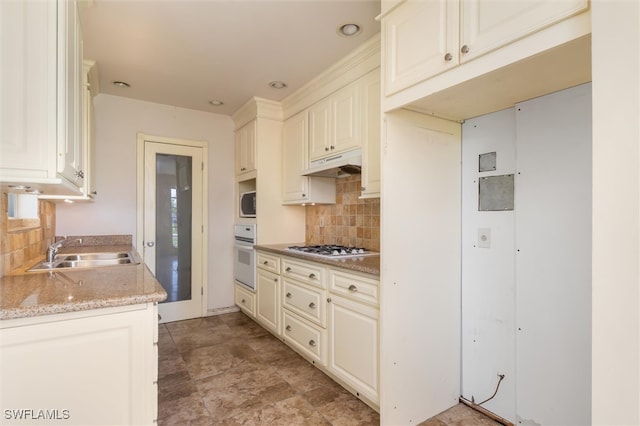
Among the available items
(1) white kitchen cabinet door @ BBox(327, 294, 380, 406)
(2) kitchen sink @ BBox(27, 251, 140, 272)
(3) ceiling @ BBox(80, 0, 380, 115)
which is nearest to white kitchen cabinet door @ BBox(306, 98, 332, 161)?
(3) ceiling @ BBox(80, 0, 380, 115)

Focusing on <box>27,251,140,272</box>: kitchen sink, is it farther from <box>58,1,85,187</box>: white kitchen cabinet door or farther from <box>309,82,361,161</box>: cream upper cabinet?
<box>309,82,361,161</box>: cream upper cabinet

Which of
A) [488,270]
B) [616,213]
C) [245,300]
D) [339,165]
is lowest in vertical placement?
[245,300]

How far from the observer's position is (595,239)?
92cm

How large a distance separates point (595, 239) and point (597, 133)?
0.97ft

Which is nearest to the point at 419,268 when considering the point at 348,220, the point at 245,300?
the point at 348,220

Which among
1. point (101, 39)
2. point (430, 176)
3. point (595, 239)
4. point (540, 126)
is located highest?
point (101, 39)

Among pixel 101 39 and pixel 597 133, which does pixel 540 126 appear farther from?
pixel 101 39

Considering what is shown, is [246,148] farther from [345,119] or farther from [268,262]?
[345,119]

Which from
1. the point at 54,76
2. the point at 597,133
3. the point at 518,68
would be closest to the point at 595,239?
the point at 597,133

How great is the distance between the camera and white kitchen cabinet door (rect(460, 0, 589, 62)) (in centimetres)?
105

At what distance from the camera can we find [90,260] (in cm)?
264

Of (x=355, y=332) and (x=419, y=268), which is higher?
(x=419, y=268)

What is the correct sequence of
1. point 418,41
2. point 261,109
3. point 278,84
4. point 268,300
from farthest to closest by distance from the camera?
point 261,109
point 268,300
point 278,84
point 418,41

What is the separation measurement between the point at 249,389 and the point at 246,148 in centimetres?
250
